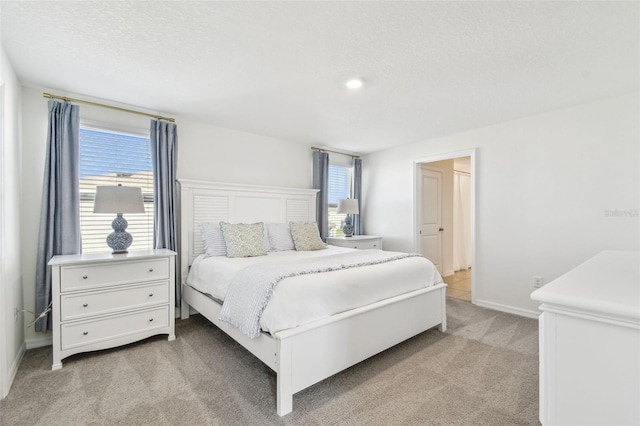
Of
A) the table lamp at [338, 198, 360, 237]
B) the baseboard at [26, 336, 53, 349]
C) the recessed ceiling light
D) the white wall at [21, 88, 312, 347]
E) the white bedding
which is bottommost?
the baseboard at [26, 336, 53, 349]

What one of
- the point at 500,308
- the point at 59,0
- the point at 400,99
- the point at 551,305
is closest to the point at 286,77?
the point at 400,99

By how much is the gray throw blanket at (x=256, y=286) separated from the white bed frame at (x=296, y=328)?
13 centimetres

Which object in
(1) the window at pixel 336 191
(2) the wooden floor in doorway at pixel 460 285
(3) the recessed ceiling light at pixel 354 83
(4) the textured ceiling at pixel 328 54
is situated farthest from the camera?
(1) the window at pixel 336 191

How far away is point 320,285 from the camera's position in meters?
2.10

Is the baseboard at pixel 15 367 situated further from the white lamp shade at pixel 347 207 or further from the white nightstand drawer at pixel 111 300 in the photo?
the white lamp shade at pixel 347 207

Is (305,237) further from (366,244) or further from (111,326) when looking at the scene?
(111,326)

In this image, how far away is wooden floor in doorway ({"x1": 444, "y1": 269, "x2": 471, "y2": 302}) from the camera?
172 inches

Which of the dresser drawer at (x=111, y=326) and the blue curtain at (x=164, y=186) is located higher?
the blue curtain at (x=164, y=186)

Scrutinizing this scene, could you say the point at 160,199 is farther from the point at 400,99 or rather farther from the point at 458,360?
the point at 458,360

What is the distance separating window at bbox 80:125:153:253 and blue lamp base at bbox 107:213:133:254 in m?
0.43

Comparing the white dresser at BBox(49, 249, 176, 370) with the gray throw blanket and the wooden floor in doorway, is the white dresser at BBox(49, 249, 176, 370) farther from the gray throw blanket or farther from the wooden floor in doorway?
the wooden floor in doorway

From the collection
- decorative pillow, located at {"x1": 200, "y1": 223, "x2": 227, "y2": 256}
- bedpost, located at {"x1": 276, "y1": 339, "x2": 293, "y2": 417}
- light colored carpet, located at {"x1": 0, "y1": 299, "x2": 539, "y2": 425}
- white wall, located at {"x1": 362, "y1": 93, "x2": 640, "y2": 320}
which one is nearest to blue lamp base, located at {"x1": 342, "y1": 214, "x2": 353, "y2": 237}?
white wall, located at {"x1": 362, "y1": 93, "x2": 640, "y2": 320}

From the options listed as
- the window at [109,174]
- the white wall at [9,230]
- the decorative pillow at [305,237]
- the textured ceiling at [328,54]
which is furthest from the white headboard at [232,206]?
the white wall at [9,230]

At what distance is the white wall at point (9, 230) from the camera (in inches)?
78.0
